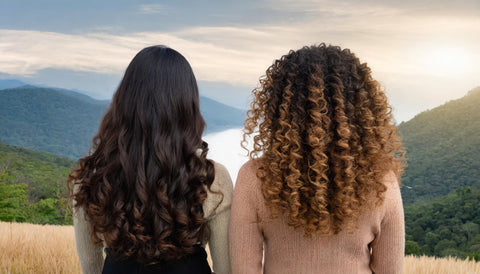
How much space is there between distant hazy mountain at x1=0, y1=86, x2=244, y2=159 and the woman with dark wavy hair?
213ft

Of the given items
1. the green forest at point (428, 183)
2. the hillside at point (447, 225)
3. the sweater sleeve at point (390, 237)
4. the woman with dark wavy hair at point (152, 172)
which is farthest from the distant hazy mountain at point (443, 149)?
the woman with dark wavy hair at point (152, 172)

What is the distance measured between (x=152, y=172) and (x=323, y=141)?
2.52 feet

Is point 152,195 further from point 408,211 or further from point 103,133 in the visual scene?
point 408,211

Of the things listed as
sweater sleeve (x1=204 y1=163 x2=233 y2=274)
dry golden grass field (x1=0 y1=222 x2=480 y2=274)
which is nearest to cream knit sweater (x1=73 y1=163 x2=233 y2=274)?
sweater sleeve (x1=204 y1=163 x2=233 y2=274)

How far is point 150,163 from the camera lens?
5.93 ft

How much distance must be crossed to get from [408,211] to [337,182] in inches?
1159

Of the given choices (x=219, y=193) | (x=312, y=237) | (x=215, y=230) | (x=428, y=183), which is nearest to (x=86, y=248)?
(x=215, y=230)

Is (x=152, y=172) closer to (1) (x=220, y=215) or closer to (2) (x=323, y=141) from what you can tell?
(1) (x=220, y=215)

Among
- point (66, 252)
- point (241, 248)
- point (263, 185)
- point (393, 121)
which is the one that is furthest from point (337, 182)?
point (66, 252)

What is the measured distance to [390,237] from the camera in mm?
2004

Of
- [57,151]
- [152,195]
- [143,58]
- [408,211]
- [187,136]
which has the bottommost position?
[57,151]

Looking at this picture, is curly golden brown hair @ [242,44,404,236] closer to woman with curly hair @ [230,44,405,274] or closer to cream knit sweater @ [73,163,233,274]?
woman with curly hair @ [230,44,405,274]

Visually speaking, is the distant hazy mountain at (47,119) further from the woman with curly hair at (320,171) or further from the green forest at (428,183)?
the woman with curly hair at (320,171)

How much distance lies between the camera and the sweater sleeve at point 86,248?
85.3 inches
